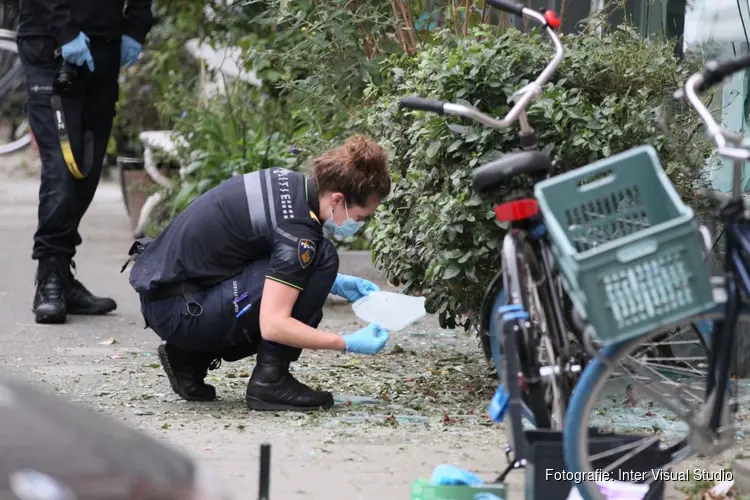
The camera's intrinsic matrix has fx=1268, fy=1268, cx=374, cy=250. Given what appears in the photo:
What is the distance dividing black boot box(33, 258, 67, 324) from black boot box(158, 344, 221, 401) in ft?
5.90

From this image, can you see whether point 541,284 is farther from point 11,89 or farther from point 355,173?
point 11,89

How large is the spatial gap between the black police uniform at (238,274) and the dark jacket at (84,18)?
6.57ft

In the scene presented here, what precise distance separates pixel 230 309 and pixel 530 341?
4.72ft

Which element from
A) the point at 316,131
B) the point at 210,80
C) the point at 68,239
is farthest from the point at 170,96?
the point at 68,239

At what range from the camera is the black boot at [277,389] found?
A: 4809 mm

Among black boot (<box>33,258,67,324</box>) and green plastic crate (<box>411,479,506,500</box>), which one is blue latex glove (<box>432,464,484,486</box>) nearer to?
green plastic crate (<box>411,479,506,500</box>)

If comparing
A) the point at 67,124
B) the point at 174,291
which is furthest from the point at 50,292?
the point at 174,291

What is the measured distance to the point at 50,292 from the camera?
6.69 metres

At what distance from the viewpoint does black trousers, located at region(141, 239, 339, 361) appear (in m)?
4.73

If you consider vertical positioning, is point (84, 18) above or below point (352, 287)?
above

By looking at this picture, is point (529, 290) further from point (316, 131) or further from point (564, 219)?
point (316, 131)

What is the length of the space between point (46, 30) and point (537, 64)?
2.95 meters

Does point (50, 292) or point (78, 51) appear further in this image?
point (50, 292)

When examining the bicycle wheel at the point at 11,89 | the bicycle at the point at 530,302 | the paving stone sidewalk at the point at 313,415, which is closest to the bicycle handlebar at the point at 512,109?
the bicycle at the point at 530,302
